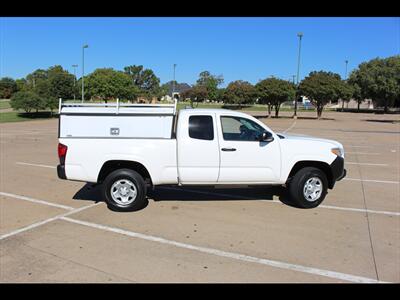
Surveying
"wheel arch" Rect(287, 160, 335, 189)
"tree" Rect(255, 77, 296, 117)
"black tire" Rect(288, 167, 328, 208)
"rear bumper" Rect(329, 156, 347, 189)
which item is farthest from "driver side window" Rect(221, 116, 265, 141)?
"tree" Rect(255, 77, 296, 117)

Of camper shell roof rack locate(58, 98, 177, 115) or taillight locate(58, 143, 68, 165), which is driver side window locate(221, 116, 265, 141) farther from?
taillight locate(58, 143, 68, 165)

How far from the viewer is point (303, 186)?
21.4 feet

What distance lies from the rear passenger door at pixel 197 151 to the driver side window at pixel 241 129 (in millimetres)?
293

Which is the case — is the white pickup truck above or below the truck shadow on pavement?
above

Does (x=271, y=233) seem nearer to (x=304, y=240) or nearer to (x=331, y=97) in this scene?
(x=304, y=240)

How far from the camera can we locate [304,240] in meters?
5.08

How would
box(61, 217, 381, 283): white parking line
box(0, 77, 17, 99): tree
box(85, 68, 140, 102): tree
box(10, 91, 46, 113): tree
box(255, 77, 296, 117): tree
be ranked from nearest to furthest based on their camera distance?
box(61, 217, 381, 283): white parking line
box(10, 91, 46, 113): tree
box(255, 77, 296, 117): tree
box(85, 68, 140, 102): tree
box(0, 77, 17, 99): tree

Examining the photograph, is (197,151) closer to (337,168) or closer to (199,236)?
(199,236)

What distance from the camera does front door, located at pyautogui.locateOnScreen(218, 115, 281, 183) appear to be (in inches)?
254

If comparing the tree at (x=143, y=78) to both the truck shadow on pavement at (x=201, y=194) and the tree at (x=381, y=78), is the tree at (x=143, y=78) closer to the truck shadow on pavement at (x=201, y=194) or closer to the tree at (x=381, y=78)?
the tree at (x=381, y=78)

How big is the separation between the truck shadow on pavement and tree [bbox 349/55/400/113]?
40.0 metres

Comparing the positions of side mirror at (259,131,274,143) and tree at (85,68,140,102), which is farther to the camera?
tree at (85,68,140,102)

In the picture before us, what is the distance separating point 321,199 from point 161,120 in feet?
10.8
